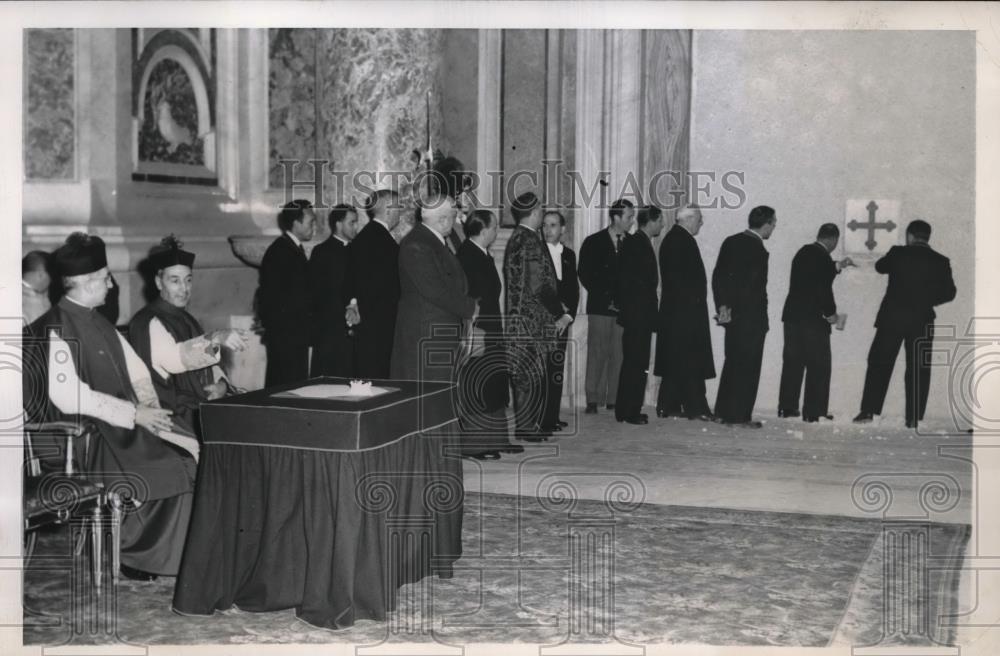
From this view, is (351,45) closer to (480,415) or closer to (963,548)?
(480,415)

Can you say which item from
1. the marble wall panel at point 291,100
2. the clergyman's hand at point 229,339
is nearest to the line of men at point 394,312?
the marble wall panel at point 291,100

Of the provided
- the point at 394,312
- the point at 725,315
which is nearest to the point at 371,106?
the point at 394,312

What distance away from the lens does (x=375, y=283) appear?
7418mm

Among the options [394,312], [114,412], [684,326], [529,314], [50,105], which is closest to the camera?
[114,412]

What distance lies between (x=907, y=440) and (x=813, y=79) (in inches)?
109

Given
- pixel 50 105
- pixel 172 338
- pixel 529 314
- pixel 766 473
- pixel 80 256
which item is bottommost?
pixel 766 473

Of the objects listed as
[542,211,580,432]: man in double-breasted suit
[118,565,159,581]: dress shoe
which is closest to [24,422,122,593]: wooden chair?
[118,565,159,581]: dress shoe

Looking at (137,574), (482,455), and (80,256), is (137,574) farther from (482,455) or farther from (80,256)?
(482,455)

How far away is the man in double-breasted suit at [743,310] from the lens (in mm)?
8508

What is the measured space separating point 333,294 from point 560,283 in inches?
70.2

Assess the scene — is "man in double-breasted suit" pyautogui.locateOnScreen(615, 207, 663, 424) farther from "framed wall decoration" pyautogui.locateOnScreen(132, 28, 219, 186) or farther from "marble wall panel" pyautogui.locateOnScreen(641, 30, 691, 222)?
"framed wall decoration" pyautogui.locateOnScreen(132, 28, 219, 186)

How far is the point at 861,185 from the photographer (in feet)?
28.4

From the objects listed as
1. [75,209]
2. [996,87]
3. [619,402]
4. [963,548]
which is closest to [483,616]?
[963,548]

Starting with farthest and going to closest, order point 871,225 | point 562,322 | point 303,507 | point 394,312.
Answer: point 871,225 → point 562,322 → point 394,312 → point 303,507
